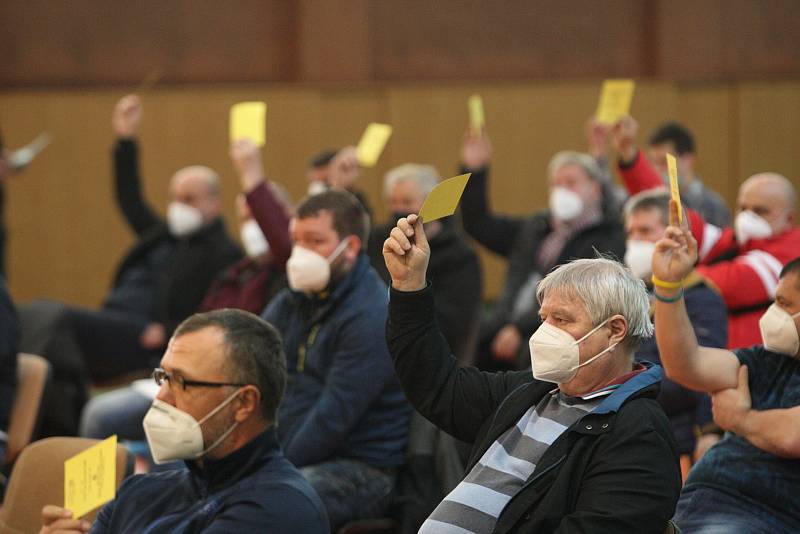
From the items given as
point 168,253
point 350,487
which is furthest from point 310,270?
point 168,253

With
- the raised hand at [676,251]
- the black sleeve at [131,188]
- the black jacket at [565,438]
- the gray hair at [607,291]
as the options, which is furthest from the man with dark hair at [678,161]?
the black sleeve at [131,188]

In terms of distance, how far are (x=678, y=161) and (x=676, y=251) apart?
412 centimetres

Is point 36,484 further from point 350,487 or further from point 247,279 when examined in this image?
point 247,279

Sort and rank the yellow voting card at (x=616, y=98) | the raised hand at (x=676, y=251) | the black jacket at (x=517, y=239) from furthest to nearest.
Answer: the black jacket at (x=517, y=239) < the yellow voting card at (x=616, y=98) < the raised hand at (x=676, y=251)

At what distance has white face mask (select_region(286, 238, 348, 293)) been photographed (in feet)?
13.0

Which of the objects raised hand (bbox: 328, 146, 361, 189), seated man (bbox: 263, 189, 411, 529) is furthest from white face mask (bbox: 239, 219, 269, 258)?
seated man (bbox: 263, 189, 411, 529)

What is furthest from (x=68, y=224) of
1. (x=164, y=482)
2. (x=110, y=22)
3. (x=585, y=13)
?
(x=164, y=482)

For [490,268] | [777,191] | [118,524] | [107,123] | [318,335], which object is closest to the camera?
[118,524]

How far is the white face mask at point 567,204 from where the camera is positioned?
5.66 metres

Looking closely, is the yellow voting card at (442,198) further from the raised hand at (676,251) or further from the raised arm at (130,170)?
the raised arm at (130,170)

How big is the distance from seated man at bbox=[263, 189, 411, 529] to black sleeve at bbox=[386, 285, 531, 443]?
93 cm

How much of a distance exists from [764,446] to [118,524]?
156 cm

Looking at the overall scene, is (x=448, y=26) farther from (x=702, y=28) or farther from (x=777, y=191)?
(x=777, y=191)

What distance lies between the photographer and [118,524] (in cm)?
272
